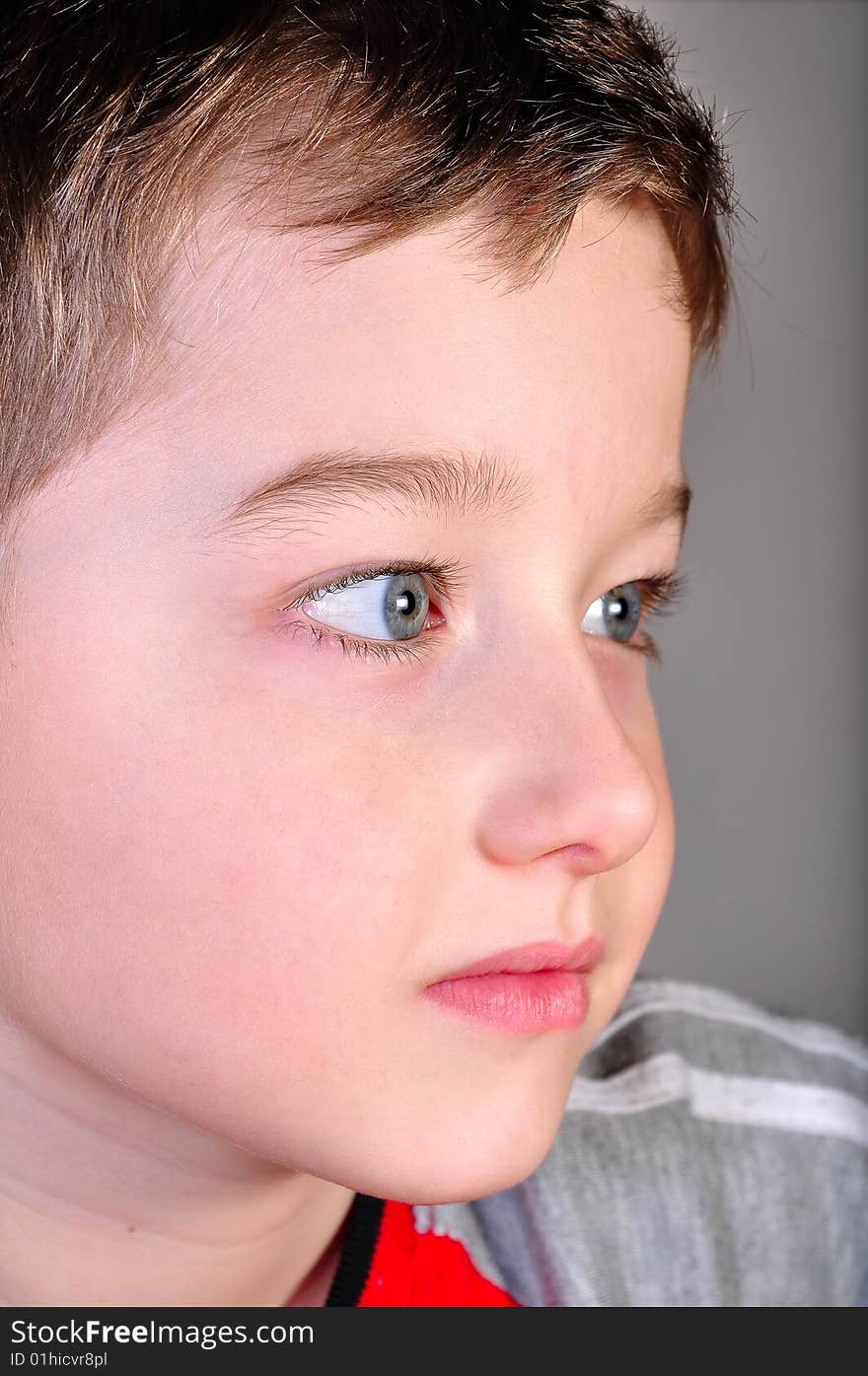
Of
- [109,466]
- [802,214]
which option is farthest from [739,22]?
[109,466]

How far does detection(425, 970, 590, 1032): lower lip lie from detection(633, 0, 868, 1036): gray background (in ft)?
2.46

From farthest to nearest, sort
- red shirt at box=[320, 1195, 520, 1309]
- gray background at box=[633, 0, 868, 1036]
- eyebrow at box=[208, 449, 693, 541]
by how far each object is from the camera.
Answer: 1. gray background at box=[633, 0, 868, 1036]
2. red shirt at box=[320, 1195, 520, 1309]
3. eyebrow at box=[208, 449, 693, 541]

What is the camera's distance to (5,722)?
61cm

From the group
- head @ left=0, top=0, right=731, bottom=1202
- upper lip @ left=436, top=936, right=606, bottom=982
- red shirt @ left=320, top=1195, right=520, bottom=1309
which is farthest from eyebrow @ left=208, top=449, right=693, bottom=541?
red shirt @ left=320, top=1195, right=520, bottom=1309

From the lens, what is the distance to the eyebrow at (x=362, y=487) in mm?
583

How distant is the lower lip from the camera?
0.61m

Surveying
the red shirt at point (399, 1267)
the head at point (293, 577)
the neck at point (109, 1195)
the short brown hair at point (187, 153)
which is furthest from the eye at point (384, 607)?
the red shirt at point (399, 1267)

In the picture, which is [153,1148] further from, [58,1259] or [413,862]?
[413,862]

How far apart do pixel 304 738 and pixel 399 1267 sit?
416mm

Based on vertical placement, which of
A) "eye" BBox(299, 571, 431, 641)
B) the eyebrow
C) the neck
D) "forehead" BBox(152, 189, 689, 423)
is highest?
"forehead" BBox(152, 189, 689, 423)

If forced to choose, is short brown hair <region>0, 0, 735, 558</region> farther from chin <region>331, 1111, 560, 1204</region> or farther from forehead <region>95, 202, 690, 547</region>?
chin <region>331, 1111, 560, 1204</region>

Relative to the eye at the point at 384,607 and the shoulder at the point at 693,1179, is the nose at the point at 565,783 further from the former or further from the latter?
the shoulder at the point at 693,1179

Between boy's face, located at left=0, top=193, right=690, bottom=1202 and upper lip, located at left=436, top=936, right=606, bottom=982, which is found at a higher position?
boy's face, located at left=0, top=193, right=690, bottom=1202

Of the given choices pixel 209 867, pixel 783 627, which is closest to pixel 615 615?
pixel 209 867
